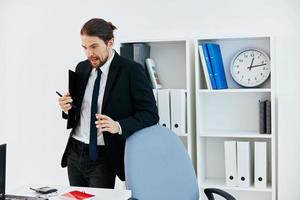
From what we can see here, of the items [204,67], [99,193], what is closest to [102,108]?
[99,193]

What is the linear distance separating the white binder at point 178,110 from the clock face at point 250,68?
1.41 ft

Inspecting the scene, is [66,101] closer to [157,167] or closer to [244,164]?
[157,167]

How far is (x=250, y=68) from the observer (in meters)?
3.41

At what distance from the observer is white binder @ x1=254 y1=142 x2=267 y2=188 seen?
3.27m

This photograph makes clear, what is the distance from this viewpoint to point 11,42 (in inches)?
167

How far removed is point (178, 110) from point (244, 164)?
622mm

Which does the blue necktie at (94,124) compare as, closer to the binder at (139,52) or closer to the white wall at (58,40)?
the binder at (139,52)

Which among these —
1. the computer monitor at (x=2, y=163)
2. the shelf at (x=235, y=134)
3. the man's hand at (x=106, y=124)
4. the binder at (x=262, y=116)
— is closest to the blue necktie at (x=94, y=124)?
the man's hand at (x=106, y=124)

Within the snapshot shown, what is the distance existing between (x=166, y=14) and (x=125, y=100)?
1.32 meters

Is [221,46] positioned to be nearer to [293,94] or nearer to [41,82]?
[293,94]

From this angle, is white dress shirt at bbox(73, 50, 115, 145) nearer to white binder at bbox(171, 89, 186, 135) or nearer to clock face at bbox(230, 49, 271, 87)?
white binder at bbox(171, 89, 186, 135)

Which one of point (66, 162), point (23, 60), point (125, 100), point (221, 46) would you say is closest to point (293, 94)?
point (221, 46)

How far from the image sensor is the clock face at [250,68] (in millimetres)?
3373

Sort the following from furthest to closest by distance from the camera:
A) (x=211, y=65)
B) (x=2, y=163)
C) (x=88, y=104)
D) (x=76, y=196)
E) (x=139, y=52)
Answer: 1. (x=139, y=52)
2. (x=211, y=65)
3. (x=88, y=104)
4. (x=76, y=196)
5. (x=2, y=163)
